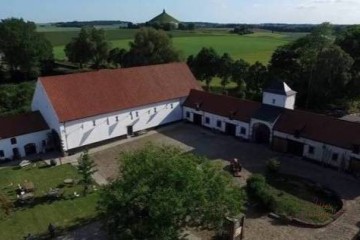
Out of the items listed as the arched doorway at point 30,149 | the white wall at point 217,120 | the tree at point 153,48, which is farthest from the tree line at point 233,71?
the arched doorway at point 30,149

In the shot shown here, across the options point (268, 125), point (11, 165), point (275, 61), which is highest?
point (275, 61)

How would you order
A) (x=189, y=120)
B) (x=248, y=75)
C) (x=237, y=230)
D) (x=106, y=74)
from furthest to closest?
(x=248, y=75) < (x=189, y=120) < (x=106, y=74) < (x=237, y=230)

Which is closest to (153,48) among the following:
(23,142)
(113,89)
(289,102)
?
(113,89)

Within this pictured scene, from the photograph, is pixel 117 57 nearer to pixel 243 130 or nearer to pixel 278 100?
pixel 243 130

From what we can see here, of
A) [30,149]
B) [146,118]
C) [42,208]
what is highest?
[146,118]

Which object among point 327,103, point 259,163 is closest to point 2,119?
point 259,163

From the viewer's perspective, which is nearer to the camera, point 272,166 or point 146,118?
point 272,166

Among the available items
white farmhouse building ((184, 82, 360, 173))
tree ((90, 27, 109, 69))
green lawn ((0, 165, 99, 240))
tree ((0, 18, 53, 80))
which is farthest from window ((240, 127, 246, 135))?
tree ((0, 18, 53, 80))

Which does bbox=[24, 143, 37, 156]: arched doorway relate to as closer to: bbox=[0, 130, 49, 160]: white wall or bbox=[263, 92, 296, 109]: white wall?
bbox=[0, 130, 49, 160]: white wall

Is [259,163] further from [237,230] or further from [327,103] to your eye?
[327,103]
